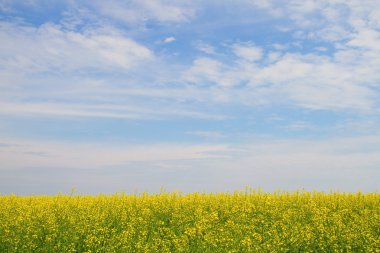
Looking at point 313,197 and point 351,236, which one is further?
point 313,197

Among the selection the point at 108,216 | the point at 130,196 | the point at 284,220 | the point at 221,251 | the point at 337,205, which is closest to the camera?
the point at 221,251

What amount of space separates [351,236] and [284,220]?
2836 millimetres

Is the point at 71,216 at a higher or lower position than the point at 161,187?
lower

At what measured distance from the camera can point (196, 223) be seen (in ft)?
50.5

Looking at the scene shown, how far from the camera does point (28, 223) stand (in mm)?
15812

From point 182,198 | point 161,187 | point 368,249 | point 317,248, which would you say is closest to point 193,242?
point 317,248

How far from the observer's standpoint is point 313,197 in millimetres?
20703

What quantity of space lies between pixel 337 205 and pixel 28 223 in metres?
14.1

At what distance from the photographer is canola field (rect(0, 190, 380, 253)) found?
12.9 metres

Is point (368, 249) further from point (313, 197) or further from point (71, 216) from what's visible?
point (71, 216)

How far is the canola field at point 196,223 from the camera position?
12875 millimetres

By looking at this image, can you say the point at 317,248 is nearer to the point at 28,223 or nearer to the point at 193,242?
the point at 193,242

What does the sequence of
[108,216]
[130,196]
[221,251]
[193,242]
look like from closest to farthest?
[221,251] → [193,242] → [108,216] → [130,196]

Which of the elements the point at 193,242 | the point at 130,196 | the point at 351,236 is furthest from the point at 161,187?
the point at 351,236
